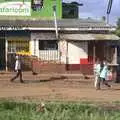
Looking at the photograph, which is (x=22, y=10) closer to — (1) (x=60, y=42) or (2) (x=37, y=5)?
(2) (x=37, y=5)

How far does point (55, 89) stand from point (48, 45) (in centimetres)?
845

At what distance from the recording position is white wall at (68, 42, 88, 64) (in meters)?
36.9

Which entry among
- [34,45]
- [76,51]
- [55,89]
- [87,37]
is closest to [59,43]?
[76,51]

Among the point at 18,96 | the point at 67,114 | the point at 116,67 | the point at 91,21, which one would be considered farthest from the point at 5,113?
the point at 91,21

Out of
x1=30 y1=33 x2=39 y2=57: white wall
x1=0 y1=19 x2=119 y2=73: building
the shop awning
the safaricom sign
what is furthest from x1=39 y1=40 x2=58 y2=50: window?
the safaricom sign

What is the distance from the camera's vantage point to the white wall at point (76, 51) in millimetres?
36922

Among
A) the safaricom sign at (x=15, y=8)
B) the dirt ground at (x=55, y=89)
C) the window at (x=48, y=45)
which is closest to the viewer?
the dirt ground at (x=55, y=89)

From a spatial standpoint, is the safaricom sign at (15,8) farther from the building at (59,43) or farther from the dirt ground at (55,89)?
the dirt ground at (55,89)

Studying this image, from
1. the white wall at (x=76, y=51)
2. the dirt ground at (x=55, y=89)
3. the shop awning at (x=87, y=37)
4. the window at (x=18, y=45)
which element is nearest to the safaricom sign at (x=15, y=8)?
the window at (x=18, y=45)

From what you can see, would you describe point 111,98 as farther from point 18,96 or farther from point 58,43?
point 58,43

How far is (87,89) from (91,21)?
11.3m

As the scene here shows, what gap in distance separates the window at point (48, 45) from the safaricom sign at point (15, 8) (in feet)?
9.72

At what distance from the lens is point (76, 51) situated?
37.0m

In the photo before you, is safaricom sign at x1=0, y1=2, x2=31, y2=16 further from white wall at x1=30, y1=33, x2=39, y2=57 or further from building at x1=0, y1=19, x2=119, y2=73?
white wall at x1=30, y1=33, x2=39, y2=57
